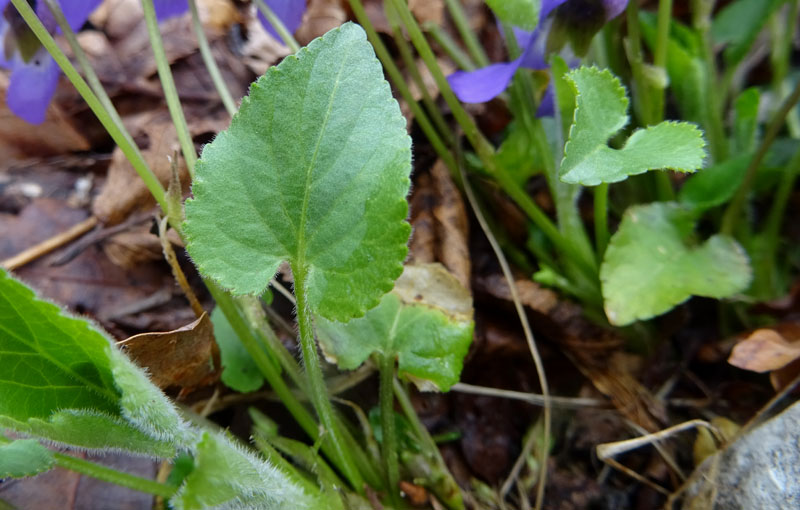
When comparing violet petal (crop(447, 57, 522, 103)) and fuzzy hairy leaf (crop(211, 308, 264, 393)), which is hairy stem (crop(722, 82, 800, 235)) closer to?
violet petal (crop(447, 57, 522, 103))

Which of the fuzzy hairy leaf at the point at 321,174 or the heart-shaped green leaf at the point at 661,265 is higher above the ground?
the fuzzy hairy leaf at the point at 321,174

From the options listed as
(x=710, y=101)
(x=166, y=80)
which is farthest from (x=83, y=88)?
(x=710, y=101)

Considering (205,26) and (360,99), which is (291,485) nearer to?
(360,99)

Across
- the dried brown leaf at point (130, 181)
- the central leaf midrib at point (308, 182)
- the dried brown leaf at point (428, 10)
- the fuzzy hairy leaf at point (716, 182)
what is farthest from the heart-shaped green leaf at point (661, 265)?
the dried brown leaf at point (130, 181)

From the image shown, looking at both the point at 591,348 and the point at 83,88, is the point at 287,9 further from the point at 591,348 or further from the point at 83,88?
the point at 591,348

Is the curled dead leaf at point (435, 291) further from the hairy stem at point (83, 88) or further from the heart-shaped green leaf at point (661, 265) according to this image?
the hairy stem at point (83, 88)

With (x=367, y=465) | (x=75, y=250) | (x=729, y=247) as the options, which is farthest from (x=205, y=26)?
(x=729, y=247)
